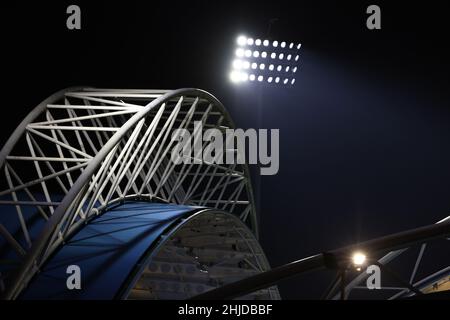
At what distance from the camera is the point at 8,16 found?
19.8 metres

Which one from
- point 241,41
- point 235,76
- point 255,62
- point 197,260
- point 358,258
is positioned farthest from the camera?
point 255,62

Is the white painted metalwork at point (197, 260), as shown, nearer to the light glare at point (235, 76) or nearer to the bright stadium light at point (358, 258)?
the light glare at point (235, 76)

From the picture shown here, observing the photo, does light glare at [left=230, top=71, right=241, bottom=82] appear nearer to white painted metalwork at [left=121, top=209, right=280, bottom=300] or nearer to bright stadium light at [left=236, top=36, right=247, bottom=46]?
bright stadium light at [left=236, top=36, right=247, bottom=46]

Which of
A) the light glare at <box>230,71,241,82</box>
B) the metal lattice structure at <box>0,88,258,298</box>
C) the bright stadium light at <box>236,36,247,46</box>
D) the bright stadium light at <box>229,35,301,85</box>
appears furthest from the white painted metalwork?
the bright stadium light at <box>236,36,247,46</box>

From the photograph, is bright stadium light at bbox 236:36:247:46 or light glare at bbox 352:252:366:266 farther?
bright stadium light at bbox 236:36:247:46

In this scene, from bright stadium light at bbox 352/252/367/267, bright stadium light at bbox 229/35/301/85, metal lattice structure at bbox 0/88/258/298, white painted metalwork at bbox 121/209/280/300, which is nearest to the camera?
bright stadium light at bbox 352/252/367/267

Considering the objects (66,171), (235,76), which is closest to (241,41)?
(235,76)

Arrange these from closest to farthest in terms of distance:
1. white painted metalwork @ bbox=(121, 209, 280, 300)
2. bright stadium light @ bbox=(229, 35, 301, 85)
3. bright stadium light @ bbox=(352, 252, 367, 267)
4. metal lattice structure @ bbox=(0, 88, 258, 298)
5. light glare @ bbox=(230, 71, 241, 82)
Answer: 1. bright stadium light @ bbox=(352, 252, 367, 267)
2. metal lattice structure @ bbox=(0, 88, 258, 298)
3. white painted metalwork @ bbox=(121, 209, 280, 300)
4. light glare @ bbox=(230, 71, 241, 82)
5. bright stadium light @ bbox=(229, 35, 301, 85)

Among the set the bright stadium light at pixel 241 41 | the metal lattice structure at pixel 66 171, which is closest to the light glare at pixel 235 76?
the bright stadium light at pixel 241 41

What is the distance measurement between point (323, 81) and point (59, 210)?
23.7 m

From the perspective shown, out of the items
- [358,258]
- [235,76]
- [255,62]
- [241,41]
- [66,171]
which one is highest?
[241,41]

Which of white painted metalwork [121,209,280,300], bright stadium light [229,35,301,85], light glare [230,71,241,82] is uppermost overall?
bright stadium light [229,35,301,85]

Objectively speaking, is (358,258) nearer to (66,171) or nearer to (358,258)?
(358,258)
